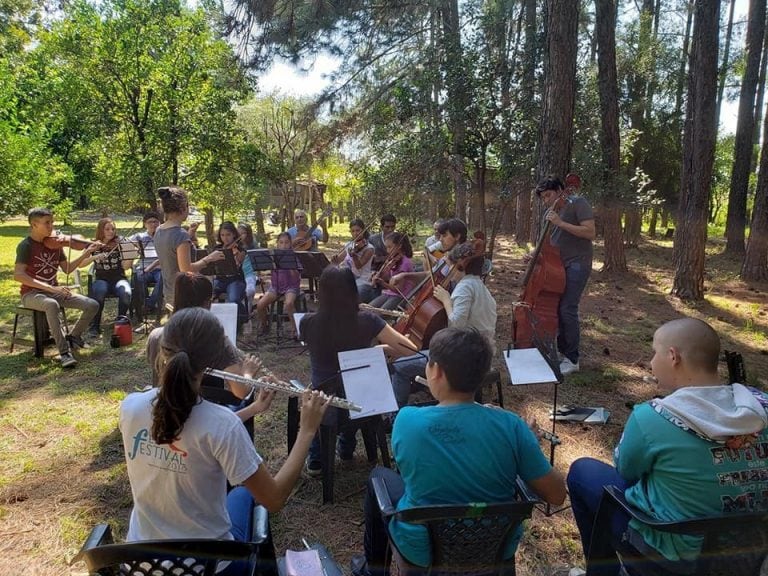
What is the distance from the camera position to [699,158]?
8016 millimetres

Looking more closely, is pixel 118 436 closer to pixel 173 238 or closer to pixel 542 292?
pixel 173 238

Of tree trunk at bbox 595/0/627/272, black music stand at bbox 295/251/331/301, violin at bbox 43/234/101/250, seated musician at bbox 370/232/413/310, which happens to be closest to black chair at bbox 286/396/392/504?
seated musician at bbox 370/232/413/310

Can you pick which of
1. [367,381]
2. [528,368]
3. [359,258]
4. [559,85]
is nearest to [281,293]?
[359,258]

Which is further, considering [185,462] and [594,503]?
[594,503]

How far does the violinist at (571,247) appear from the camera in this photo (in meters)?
4.79

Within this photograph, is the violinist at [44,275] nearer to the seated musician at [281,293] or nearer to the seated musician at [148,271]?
the seated musician at [148,271]

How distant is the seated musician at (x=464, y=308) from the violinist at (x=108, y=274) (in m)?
4.60

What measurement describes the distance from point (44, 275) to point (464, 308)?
4.68 meters

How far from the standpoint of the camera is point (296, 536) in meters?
2.82

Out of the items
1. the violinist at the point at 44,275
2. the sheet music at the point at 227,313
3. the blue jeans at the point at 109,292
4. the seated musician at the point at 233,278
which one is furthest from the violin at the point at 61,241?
the sheet music at the point at 227,313

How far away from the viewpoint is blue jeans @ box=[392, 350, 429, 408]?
11.9 feet

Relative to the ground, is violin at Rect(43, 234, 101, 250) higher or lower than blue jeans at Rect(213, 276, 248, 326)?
higher

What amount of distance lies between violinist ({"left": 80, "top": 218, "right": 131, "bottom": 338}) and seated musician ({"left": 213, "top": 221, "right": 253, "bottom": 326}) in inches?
48.8

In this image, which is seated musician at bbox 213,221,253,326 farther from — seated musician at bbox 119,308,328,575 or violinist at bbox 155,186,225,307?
seated musician at bbox 119,308,328,575
